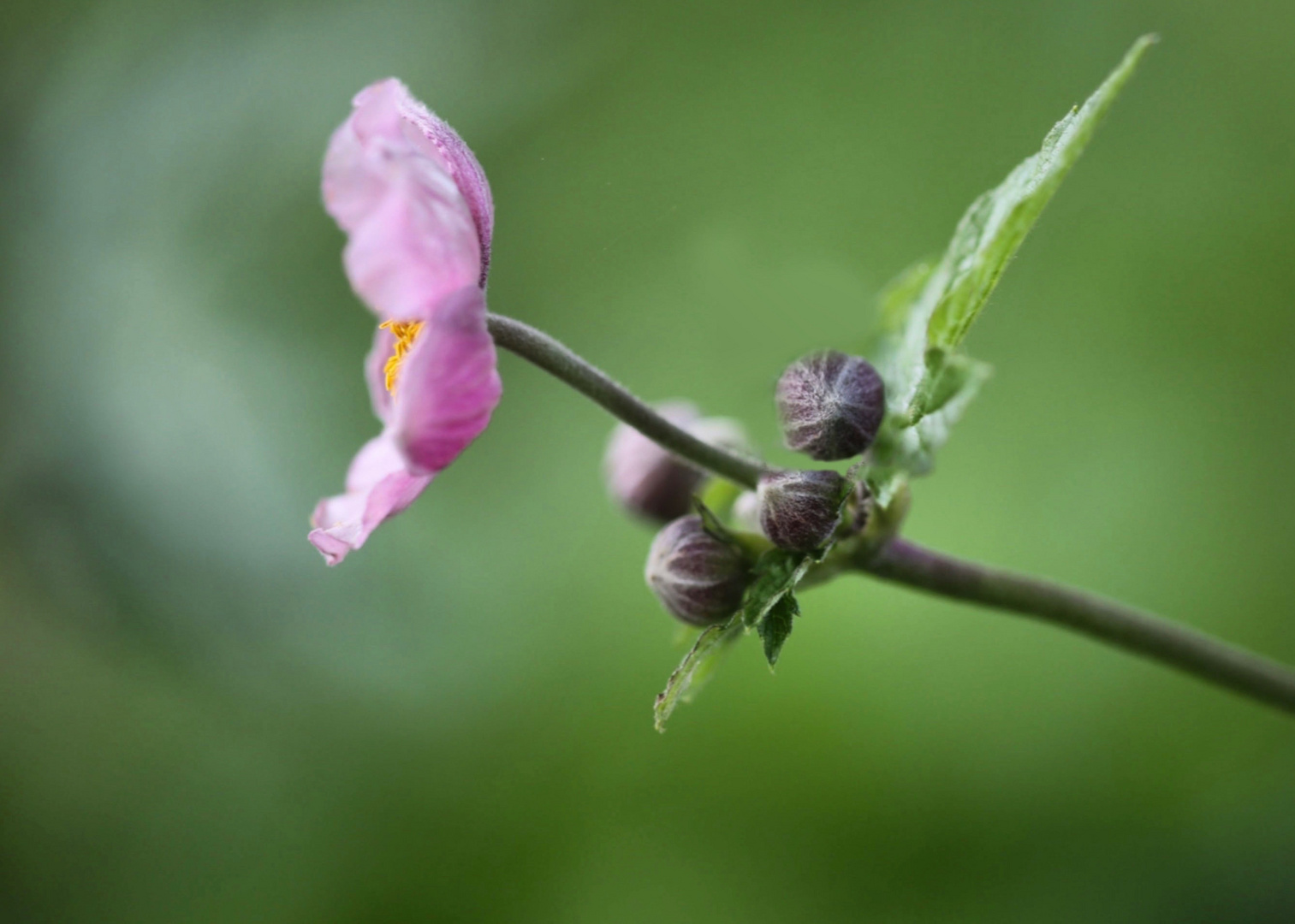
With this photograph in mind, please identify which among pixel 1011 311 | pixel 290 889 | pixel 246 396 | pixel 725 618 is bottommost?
pixel 290 889

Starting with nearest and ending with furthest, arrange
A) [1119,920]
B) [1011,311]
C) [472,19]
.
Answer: [1119,920], [1011,311], [472,19]

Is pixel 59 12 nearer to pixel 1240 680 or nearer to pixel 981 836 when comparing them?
pixel 981 836

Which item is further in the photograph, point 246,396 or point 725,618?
point 246,396

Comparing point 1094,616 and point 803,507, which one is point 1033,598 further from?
point 803,507

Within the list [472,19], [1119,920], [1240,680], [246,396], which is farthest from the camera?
[472,19]

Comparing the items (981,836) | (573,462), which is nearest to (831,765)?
(981,836)

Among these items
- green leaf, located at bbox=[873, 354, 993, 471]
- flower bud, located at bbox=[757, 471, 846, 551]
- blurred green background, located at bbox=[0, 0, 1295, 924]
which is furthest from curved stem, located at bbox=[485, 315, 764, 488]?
blurred green background, located at bbox=[0, 0, 1295, 924]

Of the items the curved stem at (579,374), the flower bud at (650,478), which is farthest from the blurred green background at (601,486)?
the curved stem at (579,374)
